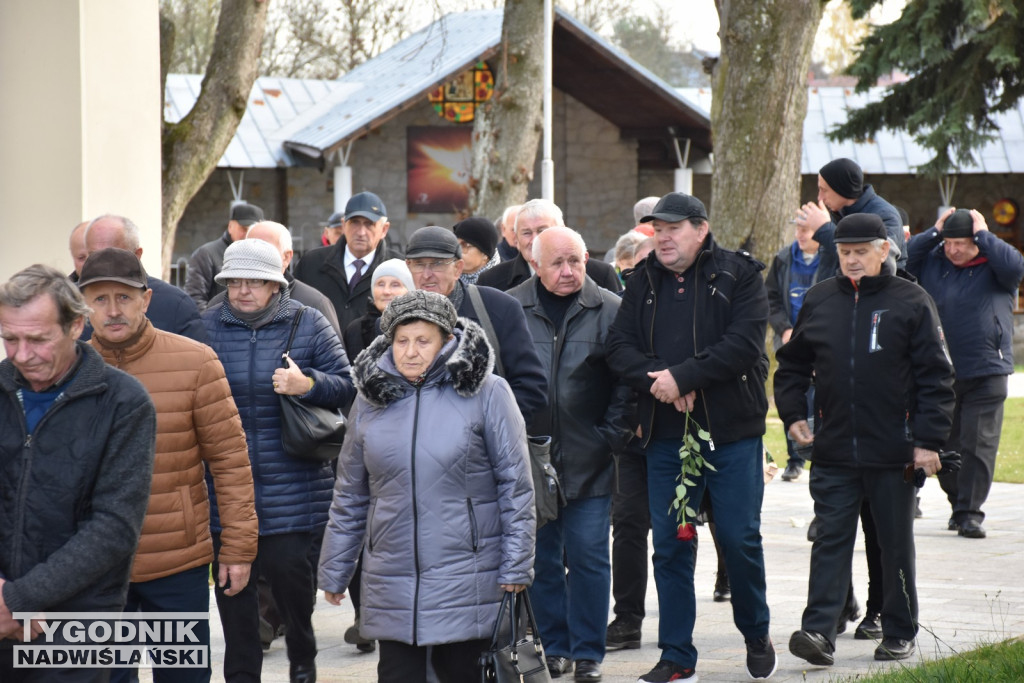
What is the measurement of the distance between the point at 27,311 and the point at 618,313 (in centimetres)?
308

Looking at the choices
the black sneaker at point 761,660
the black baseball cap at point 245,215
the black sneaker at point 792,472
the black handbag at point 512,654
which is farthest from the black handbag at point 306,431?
the black sneaker at point 792,472

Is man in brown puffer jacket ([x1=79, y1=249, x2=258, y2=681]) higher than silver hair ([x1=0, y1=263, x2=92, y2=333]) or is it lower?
lower

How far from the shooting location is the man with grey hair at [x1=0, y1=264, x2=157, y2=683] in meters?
4.04

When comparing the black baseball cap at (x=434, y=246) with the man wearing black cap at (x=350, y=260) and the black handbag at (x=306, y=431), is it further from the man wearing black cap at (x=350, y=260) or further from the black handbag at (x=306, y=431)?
the man wearing black cap at (x=350, y=260)

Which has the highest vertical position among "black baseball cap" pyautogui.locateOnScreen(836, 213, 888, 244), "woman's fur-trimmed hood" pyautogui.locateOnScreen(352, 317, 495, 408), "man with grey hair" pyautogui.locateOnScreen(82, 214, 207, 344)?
"black baseball cap" pyautogui.locateOnScreen(836, 213, 888, 244)

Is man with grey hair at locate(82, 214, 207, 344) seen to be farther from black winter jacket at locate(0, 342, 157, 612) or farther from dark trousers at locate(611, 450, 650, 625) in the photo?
dark trousers at locate(611, 450, 650, 625)

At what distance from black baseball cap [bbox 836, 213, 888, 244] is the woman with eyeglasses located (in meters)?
2.45

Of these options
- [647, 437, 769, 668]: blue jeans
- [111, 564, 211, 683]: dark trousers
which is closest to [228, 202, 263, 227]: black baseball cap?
[647, 437, 769, 668]: blue jeans

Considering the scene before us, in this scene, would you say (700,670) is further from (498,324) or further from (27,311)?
(27,311)

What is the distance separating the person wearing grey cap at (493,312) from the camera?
241 inches

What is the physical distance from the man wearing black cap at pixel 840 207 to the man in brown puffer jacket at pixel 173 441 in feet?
12.0

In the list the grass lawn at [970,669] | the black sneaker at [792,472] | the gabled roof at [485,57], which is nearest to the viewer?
the grass lawn at [970,669]

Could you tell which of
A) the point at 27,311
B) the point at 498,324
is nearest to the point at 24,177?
the point at 498,324

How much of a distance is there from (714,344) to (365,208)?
3.18m
